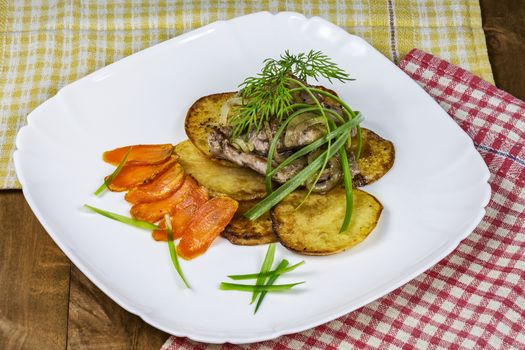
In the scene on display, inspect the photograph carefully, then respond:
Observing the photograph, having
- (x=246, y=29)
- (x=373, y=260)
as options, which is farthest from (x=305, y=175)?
(x=246, y=29)

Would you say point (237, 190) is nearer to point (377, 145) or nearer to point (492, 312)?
point (377, 145)

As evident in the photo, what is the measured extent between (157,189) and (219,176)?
321mm

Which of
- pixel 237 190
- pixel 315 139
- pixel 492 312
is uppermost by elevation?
pixel 315 139

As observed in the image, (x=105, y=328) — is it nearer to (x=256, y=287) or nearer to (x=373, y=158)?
(x=256, y=287)

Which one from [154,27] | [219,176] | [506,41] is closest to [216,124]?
[219,176]

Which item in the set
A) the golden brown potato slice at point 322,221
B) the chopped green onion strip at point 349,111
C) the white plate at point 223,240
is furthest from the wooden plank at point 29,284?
the chopped green onion strip at point 349,111

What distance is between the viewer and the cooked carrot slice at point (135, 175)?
14.4 feet

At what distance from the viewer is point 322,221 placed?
416cm

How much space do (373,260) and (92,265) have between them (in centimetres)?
131

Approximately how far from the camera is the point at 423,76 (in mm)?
5301

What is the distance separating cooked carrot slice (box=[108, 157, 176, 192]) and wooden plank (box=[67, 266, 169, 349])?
0.56 meters

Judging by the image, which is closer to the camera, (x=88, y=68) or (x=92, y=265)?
(x=92, y=265)

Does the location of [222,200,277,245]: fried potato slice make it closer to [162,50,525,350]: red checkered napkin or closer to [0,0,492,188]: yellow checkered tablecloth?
[162,50,525,350]: red checkered napkin

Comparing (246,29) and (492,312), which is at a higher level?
(246,29)
